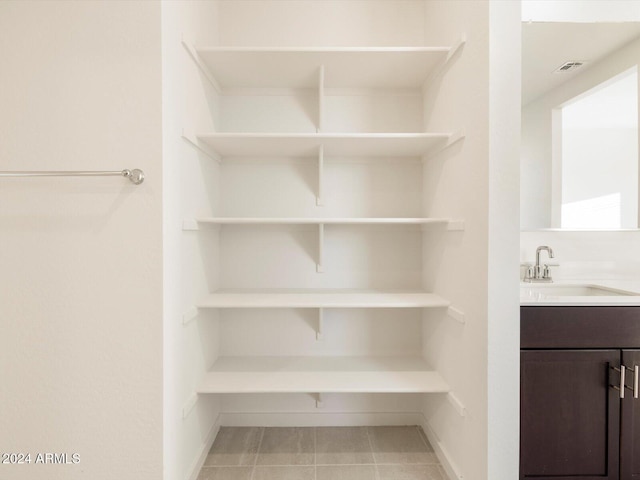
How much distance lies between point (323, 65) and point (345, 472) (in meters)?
1.95

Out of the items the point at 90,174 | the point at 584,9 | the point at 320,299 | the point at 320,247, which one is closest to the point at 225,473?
the point at 320,299

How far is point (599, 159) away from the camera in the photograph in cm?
194

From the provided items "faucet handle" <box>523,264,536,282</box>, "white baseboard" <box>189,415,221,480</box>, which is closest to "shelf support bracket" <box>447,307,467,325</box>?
"faucet handle" <box>523,264,536,282</box>

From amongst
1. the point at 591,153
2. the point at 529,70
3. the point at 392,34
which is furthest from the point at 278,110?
the point at 591,153

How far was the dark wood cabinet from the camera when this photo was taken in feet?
4.65

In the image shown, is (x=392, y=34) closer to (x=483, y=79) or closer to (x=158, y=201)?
(x=483, y=79)

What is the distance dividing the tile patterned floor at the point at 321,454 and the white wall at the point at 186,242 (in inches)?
5.4

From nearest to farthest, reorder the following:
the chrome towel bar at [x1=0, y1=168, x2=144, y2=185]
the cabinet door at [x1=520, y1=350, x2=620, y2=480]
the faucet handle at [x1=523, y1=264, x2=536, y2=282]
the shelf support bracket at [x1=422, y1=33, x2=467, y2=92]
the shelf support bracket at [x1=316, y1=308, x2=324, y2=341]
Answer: the chrome towel bar at [x1=0, y1=168, x2=144, y2=185] < the cabinet door at [x1=520, y1=350, x2=620, y2=480] < the shelf support bracket at [x1=422, y1=33, x2=467, y2=92] < the faucet handle at [x1=523, y1=264, x2=536, y2=282] < the shelf support bracket at [x1=316, y1=308, x2=324, y2=341]

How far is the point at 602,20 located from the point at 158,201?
231 centimetres

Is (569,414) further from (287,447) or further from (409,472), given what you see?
(287,447)

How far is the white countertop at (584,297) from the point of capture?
4.64 ft

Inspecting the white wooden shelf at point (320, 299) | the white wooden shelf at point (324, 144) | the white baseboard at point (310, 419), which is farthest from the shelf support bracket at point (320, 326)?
the white wooden shelf at point (324, 144)

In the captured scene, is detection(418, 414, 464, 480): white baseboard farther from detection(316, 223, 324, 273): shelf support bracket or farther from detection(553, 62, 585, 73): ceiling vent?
detection(553, 62, 585, 73): ceiling vent

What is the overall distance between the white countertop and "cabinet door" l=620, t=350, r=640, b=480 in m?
0.20
